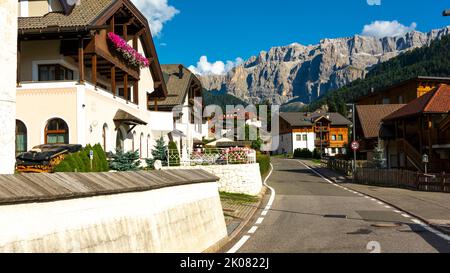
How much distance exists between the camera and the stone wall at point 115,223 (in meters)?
4.73

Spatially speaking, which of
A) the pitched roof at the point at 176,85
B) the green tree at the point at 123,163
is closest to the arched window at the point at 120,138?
the green tree at the point at 123,163

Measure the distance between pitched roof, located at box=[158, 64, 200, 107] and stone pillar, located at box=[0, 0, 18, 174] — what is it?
3384cm

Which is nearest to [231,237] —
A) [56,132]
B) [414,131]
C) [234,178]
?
[56,132]

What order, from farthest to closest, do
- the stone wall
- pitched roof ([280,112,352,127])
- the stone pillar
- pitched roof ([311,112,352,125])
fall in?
pitched roof ([280,112,352,127]) → pitched roof ([311,112,352,125]) → the stone pillar → the stone wall

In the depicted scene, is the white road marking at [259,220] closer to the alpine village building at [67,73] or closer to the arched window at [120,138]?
the alpine village building at [67,73]

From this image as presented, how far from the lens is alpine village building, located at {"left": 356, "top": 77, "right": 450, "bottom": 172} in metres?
38.4

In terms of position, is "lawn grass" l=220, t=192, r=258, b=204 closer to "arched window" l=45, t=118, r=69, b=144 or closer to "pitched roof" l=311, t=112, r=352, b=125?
"arched window" l=45, t=118, r=69, b=144

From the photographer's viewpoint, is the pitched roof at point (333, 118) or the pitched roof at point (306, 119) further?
the pitched roof at point (306, 119)

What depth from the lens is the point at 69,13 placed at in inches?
883

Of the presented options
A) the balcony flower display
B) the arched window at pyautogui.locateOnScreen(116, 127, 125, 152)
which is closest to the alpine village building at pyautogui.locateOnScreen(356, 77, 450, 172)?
the balcony flower display

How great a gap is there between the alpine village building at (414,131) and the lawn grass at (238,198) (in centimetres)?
1994

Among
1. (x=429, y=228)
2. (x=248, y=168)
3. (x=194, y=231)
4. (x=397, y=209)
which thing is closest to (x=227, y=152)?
(x=248, y=168)

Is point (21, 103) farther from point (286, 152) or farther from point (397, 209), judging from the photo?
point (286, 152)
